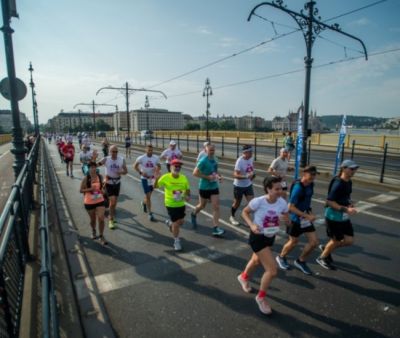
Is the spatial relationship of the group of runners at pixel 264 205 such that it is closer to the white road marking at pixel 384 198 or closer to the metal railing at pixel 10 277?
the metal railing at pixel 10 277

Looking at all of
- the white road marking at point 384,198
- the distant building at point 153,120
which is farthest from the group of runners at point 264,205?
the distant building at point 153,120

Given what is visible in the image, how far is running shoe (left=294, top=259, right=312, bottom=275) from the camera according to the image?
4.73m

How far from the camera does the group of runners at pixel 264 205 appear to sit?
150 inches

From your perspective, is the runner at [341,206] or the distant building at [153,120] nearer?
the runner at [341,206]

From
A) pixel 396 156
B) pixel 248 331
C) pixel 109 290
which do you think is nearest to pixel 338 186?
pixel 248 331

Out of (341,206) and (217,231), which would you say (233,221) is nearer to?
(217,231)

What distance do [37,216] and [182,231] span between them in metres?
3.55

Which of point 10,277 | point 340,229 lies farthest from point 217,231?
point 10,277

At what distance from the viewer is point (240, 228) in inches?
267

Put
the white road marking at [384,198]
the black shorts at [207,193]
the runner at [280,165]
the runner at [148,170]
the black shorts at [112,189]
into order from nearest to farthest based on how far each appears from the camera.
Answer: the black shorts at [207,193]
the black shorts at [112,189]
the runner at [280,165]
the runner at [148,170]
the white road marking at [384,198]

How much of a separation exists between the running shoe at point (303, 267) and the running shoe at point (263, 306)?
124cm

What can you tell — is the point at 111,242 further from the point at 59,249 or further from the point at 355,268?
the point at 355,268

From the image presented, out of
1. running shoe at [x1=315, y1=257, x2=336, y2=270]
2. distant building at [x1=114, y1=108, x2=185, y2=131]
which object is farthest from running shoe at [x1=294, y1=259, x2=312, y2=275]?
distant building at [x1=114, y1=108, x2=185, y2=131]

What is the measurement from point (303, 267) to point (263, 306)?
139cm
